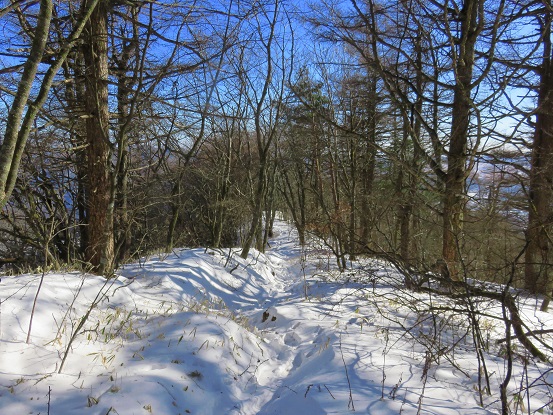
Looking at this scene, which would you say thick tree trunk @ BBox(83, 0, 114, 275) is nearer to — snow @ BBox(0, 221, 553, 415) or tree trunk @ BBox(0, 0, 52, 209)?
snow @ BBox(0, 221, 553, 415)

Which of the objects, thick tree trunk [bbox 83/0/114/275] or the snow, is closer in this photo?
the snow

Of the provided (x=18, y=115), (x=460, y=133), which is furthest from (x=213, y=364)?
(x=460, y=133)

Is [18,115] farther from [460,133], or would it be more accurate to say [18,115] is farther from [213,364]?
[460,133]

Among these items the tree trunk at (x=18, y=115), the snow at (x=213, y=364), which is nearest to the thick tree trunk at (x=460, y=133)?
the snow at (x=213, y=364)

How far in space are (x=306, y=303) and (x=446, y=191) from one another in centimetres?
283

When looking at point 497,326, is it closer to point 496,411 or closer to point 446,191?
point 446,191

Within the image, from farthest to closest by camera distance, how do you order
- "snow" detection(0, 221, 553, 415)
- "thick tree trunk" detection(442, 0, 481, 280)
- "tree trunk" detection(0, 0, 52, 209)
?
"thick tree trunk" detection(442, 0, 481, 280) → "tree trunk" detection(0, 0, 52, 209) → "snow" detection(0, 221, 553, 415)

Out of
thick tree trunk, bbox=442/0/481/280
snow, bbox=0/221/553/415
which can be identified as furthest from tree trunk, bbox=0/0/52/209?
thick tree trunk, bbox=442/0/481/280

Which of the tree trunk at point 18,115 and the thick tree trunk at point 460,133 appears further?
the thick tree trunk at point 460,133

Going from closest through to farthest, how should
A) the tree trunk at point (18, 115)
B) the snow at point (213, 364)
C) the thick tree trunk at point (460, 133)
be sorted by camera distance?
the snow at point (213, 364) → the tree trunk at point (18, 115) → the thick tree trunk at point (460, 133)

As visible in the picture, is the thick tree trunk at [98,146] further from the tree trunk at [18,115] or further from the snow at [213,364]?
the tree trunk at [18,115]

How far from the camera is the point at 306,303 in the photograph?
231 inches

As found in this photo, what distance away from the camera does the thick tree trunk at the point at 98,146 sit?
5.25 metres

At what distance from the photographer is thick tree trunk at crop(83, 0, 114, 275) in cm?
Answer: 525
